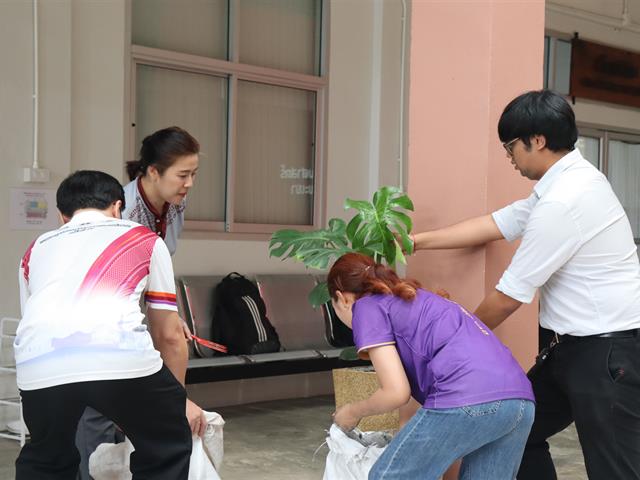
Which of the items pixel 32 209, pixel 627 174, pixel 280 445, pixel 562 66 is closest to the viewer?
pixel 280 445

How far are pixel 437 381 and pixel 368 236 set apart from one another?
3.74 feet

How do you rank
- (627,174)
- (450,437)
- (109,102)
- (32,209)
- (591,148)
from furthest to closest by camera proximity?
(627,174) < (591,148) < (109,102) < (32,209) < (450,437)

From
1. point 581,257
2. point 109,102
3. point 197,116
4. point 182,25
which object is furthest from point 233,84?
point 581,257

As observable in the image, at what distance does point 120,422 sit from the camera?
2402 mm

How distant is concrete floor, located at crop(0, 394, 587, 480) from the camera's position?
4.69m

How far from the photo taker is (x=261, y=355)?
6.10 metres

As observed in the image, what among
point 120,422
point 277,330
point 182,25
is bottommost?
point 277,330

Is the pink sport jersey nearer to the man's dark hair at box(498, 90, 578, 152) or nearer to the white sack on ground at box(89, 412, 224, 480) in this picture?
the white sack on ground at box(89, 412, 224, 480)

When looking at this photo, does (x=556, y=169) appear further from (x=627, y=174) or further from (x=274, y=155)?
(x=627, y=174)

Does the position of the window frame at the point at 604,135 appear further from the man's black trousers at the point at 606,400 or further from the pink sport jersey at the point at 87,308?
the pink sport jersey at the point at 87,308

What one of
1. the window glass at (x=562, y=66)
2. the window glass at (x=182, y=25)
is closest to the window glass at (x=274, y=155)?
the window glass at (x=182, y=25)

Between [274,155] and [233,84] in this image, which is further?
[274,155]

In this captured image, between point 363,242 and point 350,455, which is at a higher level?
point 363,242

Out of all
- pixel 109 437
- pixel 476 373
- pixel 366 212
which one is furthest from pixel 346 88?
pixel 476 373
